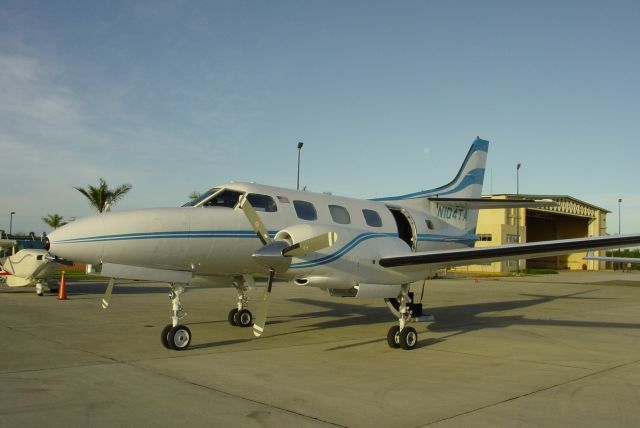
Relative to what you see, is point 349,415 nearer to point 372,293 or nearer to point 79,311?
point 372,293

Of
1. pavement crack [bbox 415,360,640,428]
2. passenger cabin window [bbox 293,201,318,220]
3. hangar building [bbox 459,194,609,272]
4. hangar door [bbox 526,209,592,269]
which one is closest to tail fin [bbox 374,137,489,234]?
passenger cabin window [bbox 293,201,318,220]

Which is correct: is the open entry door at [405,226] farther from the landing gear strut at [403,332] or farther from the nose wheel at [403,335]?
the nose wheel at [403,335]

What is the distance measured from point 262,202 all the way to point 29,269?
555 inches

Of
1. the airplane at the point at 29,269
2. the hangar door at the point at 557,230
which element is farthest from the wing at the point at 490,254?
the hangar door at the point at 557,230

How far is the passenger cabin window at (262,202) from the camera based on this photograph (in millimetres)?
10641

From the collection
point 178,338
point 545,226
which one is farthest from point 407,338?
point 545,226

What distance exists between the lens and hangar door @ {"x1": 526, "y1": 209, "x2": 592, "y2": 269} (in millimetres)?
72938

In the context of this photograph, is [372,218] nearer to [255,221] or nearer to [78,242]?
[255,221]

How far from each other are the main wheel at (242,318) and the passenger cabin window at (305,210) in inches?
131

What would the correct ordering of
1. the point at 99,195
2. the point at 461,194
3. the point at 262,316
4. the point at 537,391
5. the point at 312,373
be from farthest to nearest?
1. the point at 99,195
2. the point at 461,194
3. the point at 262,316
4. the point at 312,373
5. the point at 537,391

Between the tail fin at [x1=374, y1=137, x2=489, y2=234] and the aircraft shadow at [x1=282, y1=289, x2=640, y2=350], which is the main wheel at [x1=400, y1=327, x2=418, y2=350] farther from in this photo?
the tail fin at [x1=374, y1=137, x2=489, y2=234]

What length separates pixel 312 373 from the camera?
788 centimetres

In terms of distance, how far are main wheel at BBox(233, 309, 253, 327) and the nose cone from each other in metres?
4.80

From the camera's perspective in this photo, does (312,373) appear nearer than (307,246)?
Yes
